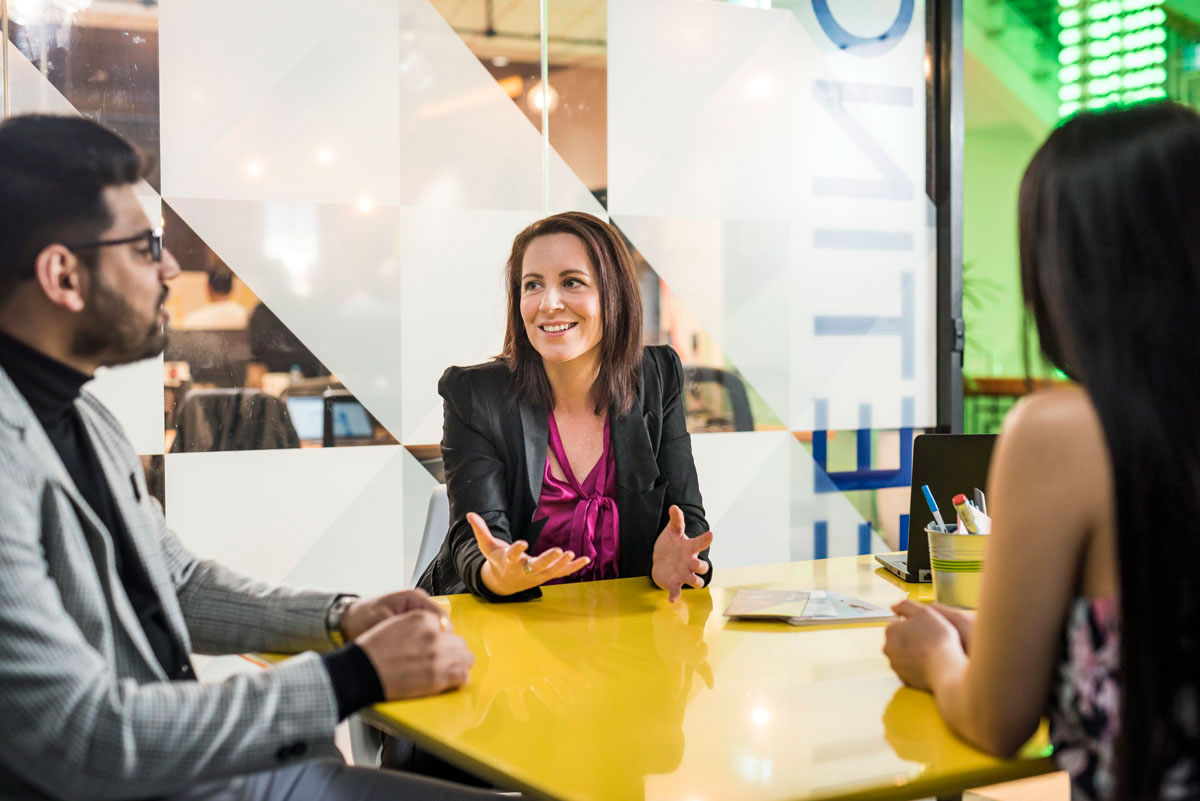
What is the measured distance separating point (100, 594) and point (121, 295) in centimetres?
35

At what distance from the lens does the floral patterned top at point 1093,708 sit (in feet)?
2.94

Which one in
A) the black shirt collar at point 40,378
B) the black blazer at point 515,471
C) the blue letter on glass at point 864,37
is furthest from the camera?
the blue letter on glass at point 864,37

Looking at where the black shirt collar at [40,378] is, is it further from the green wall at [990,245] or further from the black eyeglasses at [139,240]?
the green wall at [990,245]

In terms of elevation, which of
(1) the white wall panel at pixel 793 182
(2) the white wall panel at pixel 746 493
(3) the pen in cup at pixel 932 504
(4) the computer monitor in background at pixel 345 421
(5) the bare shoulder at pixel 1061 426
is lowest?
(2) the white wall panel at pixel 746 493

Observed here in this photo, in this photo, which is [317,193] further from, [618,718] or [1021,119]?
[1021,119]

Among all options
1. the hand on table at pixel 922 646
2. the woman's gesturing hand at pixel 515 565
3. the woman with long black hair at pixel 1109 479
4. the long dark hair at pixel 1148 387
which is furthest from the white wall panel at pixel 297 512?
the long dark hair at pixel 1148 387

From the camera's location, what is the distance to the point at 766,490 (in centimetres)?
390

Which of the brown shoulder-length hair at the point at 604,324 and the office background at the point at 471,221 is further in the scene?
the office background at the point at 471,221

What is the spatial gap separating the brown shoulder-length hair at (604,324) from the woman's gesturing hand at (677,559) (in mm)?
467

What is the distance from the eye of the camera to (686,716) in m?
1.18

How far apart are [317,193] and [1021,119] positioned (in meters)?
3.95

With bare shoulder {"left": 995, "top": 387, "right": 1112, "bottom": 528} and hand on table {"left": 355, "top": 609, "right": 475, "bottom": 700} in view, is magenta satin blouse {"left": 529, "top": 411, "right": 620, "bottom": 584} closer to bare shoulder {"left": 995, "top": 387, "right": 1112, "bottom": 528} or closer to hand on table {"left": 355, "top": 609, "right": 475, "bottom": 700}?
hand on table {"left": 355, "top": 609, "right": 475, "bottom": 700}

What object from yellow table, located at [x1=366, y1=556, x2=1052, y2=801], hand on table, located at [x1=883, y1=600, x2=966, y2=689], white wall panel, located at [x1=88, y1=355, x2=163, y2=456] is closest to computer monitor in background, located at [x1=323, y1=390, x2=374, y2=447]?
white wall panel, located at [x1=88, y1=355, x2=163, y2=456]

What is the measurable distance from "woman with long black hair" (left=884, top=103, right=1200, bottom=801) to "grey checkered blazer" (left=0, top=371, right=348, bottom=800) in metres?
0.77
